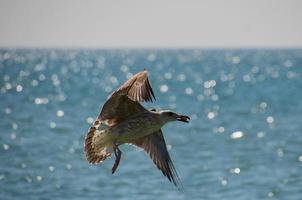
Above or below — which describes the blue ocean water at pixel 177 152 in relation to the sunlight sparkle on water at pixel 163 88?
below

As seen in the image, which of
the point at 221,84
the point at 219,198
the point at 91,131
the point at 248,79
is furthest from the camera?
the point at 248,79

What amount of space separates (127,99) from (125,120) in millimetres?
262

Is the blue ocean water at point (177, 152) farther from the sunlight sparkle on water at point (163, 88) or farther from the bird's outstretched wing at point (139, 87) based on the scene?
the bird's outstretched wing at point (139, 87)

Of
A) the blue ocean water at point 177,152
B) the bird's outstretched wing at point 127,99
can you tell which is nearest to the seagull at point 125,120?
the bird's outstretched wing at point 127,99

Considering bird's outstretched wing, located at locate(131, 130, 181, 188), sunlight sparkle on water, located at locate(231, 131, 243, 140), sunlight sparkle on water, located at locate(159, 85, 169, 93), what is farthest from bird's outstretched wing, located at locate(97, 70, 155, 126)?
sunlight sparkle on water, located at locate(159, 85, 169, 93)

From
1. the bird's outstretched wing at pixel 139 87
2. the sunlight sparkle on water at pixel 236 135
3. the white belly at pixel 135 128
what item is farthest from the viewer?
the sunlight sparkle on water at pixel 236 135

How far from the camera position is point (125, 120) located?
1093cm

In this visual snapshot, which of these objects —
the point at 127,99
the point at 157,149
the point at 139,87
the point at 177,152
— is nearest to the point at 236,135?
the point at 177,152

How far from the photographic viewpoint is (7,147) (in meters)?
26.8

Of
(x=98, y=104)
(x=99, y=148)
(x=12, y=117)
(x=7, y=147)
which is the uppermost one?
(x=98, y=104)

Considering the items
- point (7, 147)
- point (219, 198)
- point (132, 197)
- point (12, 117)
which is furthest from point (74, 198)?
point (12, 117)

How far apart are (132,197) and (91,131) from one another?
27.2 ft

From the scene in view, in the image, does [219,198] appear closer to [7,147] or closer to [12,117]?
[7,147]

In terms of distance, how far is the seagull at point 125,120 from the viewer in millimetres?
10641
